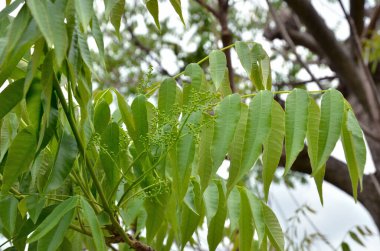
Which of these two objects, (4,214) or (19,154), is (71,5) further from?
(4,214)

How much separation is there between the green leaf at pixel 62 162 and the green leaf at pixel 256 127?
0.77 feet

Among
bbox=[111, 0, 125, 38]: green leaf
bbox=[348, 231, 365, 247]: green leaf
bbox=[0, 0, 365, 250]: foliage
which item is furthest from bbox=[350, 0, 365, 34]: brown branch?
bbox=[111, 0, 125, 38]: green leaf

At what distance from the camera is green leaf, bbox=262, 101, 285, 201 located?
98cm

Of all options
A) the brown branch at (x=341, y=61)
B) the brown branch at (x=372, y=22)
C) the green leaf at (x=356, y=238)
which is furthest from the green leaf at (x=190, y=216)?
the brown branch at (x=372, y=22)

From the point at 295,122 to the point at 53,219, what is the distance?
376 mm

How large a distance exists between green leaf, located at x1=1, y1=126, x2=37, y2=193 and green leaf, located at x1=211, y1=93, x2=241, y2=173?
0.25 meters

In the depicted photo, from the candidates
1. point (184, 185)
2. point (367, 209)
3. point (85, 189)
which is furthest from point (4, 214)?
point (367, 209)

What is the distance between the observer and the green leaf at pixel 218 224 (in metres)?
1.13

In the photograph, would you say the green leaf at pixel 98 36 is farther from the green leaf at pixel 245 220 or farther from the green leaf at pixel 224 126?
the green leaf at pixel 245 220

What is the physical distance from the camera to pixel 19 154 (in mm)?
932

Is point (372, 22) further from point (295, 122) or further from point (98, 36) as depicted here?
point (98, 36)

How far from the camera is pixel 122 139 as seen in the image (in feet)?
3.71

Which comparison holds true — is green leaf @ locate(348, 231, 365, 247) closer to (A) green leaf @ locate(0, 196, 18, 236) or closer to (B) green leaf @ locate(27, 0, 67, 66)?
(A) green leaf @ locate(0, 196, 18, 236)

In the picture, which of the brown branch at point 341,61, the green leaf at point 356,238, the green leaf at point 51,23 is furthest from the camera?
the brown branch at point 341,61
